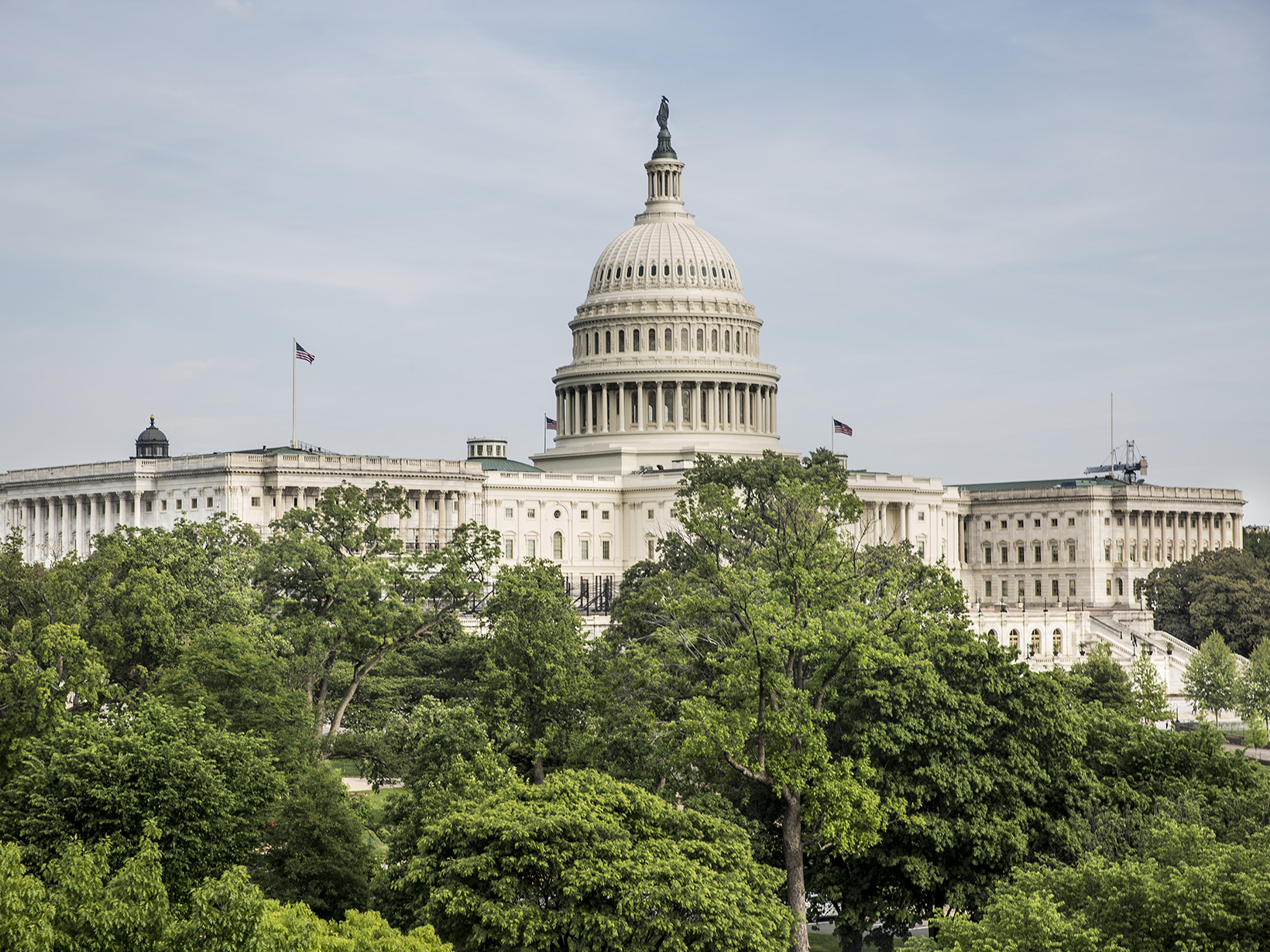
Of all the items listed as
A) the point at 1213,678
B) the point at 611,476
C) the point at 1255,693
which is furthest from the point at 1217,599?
the point at 611,476

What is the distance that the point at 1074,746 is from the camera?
63875mm

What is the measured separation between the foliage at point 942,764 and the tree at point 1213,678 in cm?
5946

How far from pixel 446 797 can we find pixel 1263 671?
275 feet

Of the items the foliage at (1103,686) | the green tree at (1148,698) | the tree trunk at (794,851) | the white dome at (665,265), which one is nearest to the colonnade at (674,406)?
the white dome at (665,265)

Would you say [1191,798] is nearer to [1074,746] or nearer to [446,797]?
[1074,746]

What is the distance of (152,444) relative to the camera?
17075 centimetres

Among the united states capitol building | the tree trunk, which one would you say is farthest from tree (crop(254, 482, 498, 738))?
the united states capitol building

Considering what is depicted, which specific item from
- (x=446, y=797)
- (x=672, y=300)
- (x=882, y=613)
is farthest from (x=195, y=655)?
(x=672, y=300)

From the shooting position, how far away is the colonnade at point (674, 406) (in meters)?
194

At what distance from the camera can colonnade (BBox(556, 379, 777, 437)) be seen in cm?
19388

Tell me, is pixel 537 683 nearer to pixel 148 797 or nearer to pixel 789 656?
pixel 789 656

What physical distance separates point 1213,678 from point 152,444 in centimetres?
9424

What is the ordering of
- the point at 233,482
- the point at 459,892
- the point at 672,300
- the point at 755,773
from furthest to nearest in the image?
the point at 672,300, the point at 233,482, the point at 755,773, the point at 459,892

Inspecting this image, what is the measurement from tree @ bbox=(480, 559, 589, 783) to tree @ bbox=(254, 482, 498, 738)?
1103 centimetres
